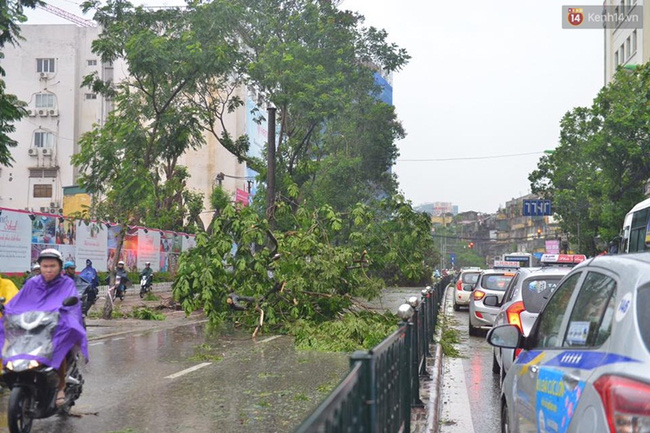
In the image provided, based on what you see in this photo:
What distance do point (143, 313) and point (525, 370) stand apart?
2089 cm

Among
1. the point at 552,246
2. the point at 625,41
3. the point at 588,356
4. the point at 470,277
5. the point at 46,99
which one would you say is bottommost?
the point at 470,277

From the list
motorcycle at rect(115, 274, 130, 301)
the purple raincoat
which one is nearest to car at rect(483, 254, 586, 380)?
the purple raincoat

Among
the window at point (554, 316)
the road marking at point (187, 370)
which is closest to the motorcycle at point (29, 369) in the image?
the road marking at point (187, 370)

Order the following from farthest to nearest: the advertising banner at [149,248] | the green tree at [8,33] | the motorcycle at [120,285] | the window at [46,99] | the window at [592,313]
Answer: the window at [46,99], the advertising banner at [149,248], the motorcycle at [120,285], the green tree at [8,33], the window at [592,313]

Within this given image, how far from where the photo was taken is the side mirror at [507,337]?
207 inches

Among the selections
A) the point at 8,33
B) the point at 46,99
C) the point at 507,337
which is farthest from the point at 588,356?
the point at 46,99

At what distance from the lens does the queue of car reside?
307cm

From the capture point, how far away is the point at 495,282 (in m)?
21.8

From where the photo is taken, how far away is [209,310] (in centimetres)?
1842

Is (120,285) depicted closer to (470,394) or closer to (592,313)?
(470,394)

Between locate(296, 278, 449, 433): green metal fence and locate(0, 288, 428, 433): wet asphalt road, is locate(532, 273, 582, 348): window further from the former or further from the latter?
locate(0, 288, 428, 433): wet asphalt road

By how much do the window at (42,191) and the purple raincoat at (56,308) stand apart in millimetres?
64309

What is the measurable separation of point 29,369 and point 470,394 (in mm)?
5832

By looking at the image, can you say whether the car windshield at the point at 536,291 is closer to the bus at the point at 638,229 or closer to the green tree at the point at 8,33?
the bus at the point at 638,229
